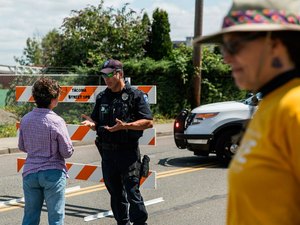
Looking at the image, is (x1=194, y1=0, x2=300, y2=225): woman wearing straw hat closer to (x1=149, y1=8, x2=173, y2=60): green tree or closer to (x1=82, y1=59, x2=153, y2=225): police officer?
(x1=82, y1=59, x2=153, y2=225): police officer

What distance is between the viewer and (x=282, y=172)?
1582 millimetres

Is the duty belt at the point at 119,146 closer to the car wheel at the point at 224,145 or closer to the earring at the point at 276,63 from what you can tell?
the earring at the point at 276,63

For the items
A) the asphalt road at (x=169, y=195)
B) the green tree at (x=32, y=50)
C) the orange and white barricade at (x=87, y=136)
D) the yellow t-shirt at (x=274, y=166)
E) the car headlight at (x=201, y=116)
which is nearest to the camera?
the yellow t-shirt at (x=274, y=166)

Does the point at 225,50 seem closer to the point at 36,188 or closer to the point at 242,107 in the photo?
the point at 36,188

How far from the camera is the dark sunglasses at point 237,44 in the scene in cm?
168

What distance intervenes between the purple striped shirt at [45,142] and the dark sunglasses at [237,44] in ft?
9.94

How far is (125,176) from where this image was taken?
208 inches

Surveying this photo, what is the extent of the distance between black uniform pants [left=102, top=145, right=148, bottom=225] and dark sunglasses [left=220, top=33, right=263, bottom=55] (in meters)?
3.60

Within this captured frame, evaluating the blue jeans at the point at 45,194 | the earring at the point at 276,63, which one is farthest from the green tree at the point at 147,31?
the earring at the point at 276,63

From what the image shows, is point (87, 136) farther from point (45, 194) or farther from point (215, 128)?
point (215, 128)

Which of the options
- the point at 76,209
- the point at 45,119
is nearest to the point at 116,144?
the point at 45,119

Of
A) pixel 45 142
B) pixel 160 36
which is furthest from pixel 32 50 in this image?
pixel 45 142

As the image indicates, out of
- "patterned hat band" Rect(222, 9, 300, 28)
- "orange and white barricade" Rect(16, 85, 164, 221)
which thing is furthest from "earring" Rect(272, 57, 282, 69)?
"orange and white barricade" Rect(16, 85, 164, 221)

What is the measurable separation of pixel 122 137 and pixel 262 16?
378cm
